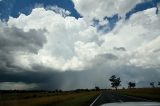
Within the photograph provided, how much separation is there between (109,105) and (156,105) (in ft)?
4.10

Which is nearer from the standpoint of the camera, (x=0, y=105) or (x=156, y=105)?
(x=156, y=105)

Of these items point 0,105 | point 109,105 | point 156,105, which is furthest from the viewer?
point 0,105

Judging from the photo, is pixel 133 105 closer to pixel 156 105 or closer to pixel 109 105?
pixel 156 105

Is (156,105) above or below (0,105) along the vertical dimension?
below

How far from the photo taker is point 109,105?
19.8 feet

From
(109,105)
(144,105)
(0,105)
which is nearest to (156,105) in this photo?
(144,105)

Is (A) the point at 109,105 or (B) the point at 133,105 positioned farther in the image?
(A) the point at 109,105

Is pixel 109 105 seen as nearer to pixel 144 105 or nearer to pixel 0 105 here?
pixel 144 105

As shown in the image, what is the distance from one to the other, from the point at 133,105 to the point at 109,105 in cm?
91

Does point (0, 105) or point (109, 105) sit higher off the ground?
point (0, 105)

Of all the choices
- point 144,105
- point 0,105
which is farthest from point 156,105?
point 0,105

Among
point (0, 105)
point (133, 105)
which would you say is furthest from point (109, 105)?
point (0, 105)

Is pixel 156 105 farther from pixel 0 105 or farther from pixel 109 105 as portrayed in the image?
pixel 0 105

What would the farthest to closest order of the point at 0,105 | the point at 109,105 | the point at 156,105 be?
the point at 0,105
the point at 109,105
the point at 156,105
